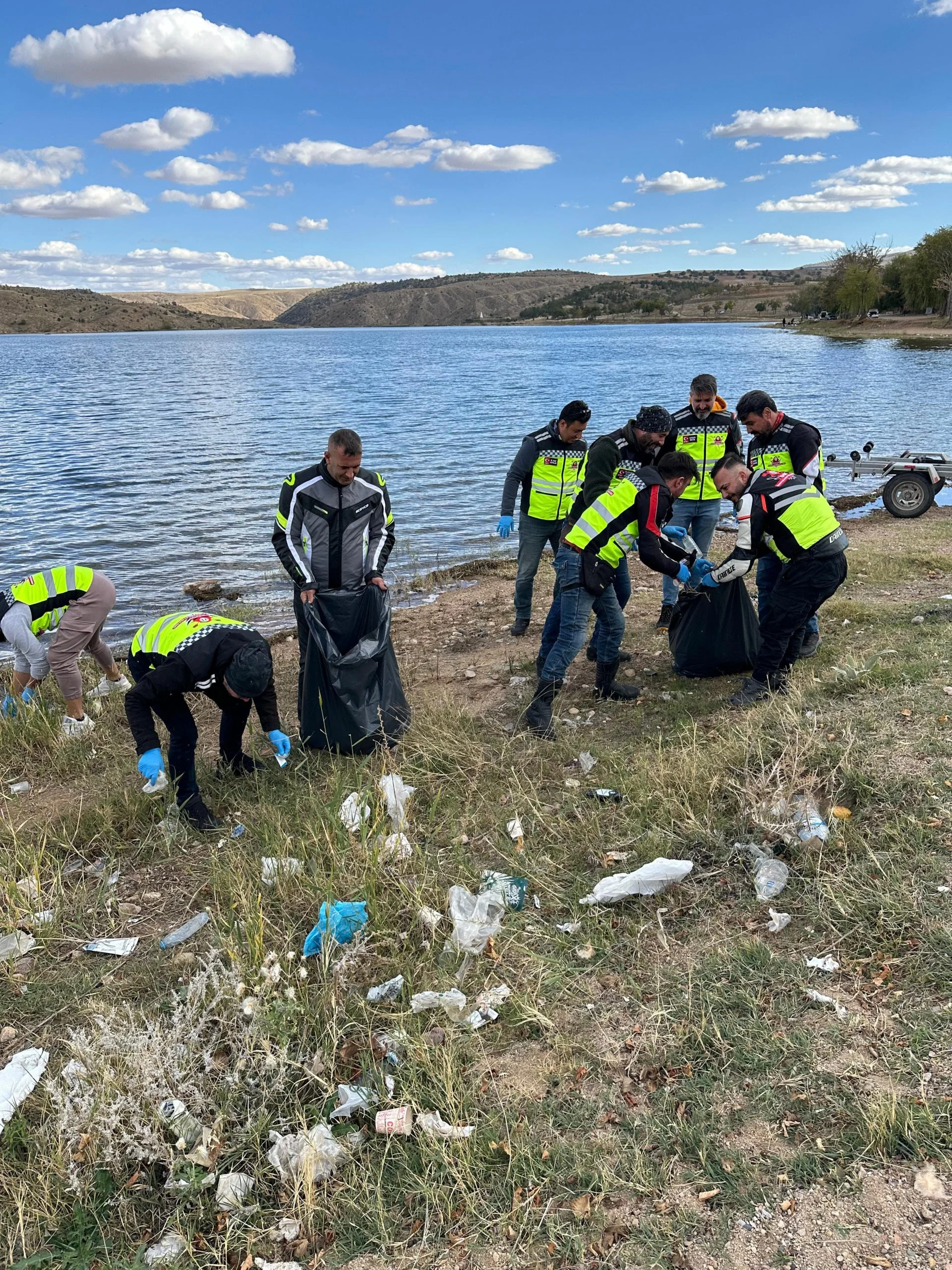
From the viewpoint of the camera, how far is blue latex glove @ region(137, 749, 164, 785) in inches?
150

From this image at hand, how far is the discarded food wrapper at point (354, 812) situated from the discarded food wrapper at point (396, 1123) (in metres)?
1.39

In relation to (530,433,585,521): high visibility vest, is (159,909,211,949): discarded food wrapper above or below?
below

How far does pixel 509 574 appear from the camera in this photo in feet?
32.5

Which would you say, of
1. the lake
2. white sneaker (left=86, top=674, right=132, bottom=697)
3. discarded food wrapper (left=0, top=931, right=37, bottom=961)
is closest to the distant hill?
the lake

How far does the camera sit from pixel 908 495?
1147cm

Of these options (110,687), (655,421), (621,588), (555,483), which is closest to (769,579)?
(621,588)

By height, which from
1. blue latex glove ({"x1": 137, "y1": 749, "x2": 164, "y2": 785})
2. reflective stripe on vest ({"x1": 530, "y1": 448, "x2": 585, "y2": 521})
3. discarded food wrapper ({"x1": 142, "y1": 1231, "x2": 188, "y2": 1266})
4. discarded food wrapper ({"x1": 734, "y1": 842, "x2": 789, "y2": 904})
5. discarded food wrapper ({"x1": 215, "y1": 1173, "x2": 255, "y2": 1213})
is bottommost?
discarded food wrapper ({"x1": 142, "y1": 1231, "x2": 188, "y2": 1266})

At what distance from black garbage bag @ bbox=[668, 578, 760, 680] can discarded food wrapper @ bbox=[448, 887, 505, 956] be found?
286 cm

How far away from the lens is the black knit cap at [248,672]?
372 cm

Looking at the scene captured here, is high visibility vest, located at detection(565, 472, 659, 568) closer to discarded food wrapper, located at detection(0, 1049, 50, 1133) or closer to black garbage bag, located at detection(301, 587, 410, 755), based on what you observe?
black garbage bag, located at detection(301, 587, 410, 755)

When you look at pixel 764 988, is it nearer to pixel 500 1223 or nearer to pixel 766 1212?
pixel 766 1212

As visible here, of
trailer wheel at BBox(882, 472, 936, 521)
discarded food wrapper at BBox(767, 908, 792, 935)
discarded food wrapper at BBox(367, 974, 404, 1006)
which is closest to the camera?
discarded food wrapper at BBox(367, 974, 404, 1006)

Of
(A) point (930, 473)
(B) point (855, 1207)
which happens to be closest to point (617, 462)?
(B) point (855, 1207)

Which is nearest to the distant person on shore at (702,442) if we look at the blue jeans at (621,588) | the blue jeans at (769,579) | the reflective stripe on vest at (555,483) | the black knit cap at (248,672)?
the blue jeans at (621,588)
